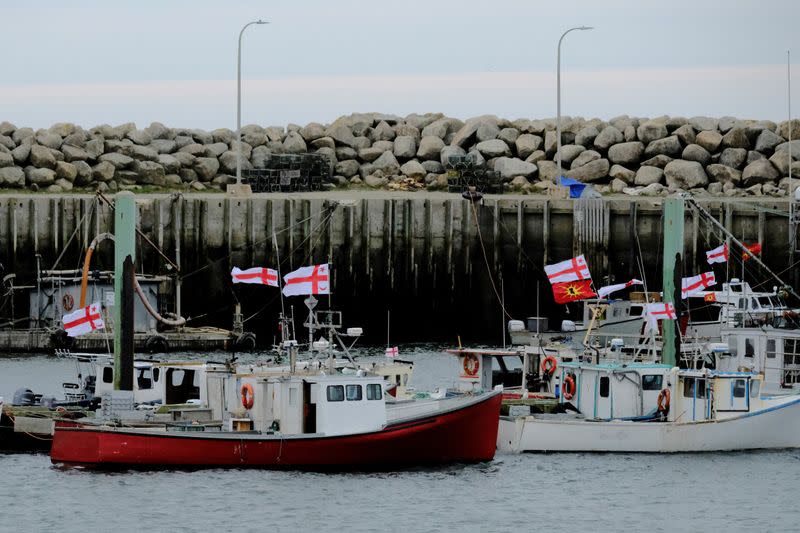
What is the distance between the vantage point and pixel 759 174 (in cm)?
9344

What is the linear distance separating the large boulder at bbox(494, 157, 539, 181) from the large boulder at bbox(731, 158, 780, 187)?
10331 mm

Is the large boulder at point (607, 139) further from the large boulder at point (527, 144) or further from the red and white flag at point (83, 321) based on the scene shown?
the red and white flag at point (83, 321)

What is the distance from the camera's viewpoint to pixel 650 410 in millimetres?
45875

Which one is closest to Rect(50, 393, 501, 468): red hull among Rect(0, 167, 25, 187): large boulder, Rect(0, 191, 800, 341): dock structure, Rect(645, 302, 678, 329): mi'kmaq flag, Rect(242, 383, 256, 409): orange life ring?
Rect(242, 383, 256, 409): orange life ring

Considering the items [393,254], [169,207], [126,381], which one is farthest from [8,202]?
[126,381]

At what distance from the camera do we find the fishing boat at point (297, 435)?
4134 centimetres

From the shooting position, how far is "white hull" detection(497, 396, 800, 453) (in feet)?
148

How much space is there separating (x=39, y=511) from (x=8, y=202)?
39.9 metres

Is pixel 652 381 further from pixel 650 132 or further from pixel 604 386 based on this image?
pixel 650 132

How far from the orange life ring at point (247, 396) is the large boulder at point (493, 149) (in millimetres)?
55886

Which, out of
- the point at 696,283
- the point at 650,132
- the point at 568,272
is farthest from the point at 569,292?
the point at 650,132

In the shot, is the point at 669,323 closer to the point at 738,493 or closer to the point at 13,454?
the point at 738,493

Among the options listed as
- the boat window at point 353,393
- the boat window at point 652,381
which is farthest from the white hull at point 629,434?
the boat window at point 353,393

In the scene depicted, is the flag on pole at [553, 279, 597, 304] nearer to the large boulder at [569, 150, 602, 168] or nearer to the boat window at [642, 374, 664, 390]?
the boat window at [642, 374, 664, 390]
